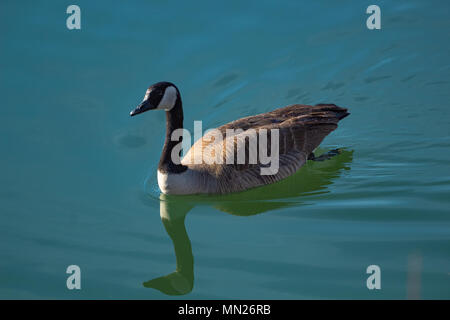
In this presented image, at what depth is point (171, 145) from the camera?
10203 mm

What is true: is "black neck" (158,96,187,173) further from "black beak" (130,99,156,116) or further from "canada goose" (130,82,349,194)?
"black beak" (130,99,156,116)

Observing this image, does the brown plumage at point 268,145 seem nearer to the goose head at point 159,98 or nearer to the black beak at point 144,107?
the goose head at point 159,98

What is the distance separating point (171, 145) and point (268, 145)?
169cm

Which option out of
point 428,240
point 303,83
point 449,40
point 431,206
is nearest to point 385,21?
point 449,40

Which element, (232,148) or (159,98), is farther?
(232,148)

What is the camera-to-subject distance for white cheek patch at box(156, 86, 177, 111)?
9945mm

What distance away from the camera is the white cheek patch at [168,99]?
9.95m

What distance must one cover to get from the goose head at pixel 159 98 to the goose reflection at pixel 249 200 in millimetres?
1583

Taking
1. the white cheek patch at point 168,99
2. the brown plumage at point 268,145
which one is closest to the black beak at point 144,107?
the white cheek patch at point 168,99

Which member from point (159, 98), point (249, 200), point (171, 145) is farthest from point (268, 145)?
point (159, 98)

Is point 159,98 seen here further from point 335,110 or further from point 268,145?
point 335,110

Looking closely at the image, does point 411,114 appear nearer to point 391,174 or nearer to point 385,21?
point 391,174

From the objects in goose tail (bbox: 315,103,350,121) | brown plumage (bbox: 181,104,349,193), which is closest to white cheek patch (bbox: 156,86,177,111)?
brown plumage (bbox: 181,104,349,193)

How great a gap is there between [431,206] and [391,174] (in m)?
1.33
